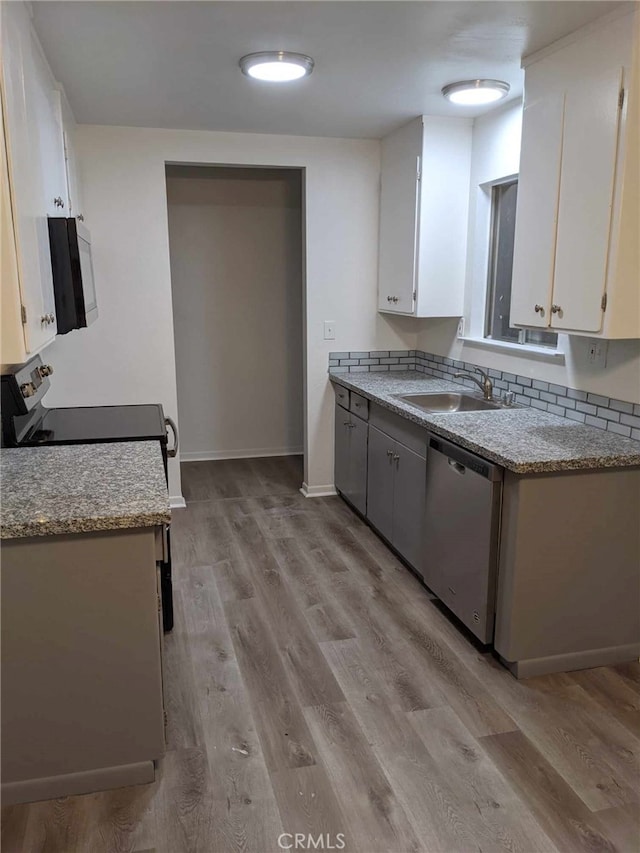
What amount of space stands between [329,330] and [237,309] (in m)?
1.27

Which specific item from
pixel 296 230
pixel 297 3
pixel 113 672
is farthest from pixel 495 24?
pixel 296 230

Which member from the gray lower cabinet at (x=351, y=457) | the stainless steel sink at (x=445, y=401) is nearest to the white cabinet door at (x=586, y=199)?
the stainless steel sink at (x=445, y=401)

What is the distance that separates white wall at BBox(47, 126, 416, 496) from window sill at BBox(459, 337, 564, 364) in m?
0.85

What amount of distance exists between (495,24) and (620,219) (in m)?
0.80

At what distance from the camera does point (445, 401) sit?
3.78 metres

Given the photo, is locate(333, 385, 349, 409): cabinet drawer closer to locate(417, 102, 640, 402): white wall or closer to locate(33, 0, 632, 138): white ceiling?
locate(417, 102, 640, 402): white wall

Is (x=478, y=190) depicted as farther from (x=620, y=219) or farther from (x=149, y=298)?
(x=149, y=298)

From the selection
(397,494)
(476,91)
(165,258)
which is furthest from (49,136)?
(397,494)

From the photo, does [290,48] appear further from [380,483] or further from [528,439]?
[380,483]

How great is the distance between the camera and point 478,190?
3.77m

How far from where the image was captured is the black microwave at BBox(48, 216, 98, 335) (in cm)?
235

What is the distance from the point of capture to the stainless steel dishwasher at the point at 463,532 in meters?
2.55

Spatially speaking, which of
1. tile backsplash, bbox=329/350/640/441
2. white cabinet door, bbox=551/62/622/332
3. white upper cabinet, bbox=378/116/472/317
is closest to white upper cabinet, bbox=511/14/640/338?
white cabinet door, bbox=551/62/622/332

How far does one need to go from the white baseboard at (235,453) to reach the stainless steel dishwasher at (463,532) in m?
2.75
